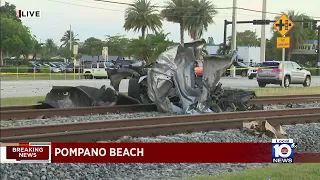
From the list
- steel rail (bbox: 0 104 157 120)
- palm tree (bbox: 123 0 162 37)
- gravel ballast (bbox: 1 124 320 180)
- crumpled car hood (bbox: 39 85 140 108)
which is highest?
palm tree (bbox: 123 0 162 37)

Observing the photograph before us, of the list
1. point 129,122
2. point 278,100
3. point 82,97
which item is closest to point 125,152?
point 129,122

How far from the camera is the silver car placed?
94.7 feet

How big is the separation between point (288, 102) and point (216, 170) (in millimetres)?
10964

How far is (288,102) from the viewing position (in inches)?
705

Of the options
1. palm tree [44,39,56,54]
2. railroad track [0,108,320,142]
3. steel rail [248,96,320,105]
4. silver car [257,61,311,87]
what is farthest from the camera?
silver car [257,61,311,87]

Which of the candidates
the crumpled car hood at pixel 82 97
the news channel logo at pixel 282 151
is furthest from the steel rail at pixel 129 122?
the news channel logo at pixel 282 151

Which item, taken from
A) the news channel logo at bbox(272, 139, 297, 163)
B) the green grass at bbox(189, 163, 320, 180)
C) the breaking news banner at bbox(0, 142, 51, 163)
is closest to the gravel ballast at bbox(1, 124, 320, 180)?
the green grass at bbox(189, 163, 320, 180)

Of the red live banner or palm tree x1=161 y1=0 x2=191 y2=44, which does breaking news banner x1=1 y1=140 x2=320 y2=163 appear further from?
palm tree x1=161 y1=0 x2=191 y2=44

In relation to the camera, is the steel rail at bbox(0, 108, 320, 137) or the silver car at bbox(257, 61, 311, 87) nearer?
the steel rail at bbox(0, 108, 320, 137)

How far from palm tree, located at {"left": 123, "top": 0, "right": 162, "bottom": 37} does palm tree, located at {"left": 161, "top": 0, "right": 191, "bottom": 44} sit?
183 cm

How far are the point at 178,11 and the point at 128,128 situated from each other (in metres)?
53.1

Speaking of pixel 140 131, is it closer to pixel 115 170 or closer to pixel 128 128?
pixel 128 128

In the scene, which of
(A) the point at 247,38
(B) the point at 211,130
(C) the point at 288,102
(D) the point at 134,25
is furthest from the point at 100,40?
(B) the point at 211,130

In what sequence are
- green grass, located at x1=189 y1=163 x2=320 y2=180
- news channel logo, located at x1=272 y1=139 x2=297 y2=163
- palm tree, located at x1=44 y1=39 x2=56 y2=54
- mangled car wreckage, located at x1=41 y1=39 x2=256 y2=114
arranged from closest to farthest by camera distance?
news channel logo, located at x1=272 y1=139 x2=297 y2=163
green grass, located at x1=189 y1=163 x2=320 y2=180
mangled car wreckage, located at x1=41 y1=39 x2=256 y2=114
palm tree, located at x1=44 y1=39 x2=56 y2=54
